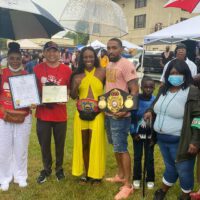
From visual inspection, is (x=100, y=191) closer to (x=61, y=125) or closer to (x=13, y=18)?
(x=61, y=125)

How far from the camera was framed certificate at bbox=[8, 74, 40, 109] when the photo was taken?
13.1 feet

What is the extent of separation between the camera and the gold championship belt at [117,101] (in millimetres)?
3873

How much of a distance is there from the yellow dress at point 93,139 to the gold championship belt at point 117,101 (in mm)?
186

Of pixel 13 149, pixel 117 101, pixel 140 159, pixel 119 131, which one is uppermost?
pixel 117 101

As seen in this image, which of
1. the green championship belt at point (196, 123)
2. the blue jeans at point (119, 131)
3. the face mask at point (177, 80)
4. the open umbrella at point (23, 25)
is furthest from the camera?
the open umbrella at point (23, 25)

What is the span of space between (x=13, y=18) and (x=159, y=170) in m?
3.30

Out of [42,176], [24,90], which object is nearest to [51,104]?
[24,90]

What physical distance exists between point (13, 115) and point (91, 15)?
186cm

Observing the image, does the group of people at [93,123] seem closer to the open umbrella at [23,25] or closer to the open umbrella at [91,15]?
the open umbrella at [23,25]

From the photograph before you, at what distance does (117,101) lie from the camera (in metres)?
3.93

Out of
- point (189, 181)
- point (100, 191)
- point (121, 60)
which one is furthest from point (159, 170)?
point (121, 60)

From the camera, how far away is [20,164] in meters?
4.38

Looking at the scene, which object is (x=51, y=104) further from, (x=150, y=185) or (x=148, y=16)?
(x=148, y=16)

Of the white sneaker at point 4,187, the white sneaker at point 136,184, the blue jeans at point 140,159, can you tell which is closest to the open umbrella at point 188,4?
the blue jeans at point 140,159
